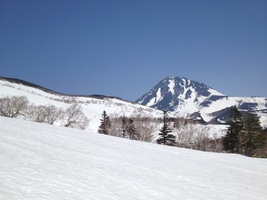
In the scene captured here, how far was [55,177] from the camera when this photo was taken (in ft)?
19.1

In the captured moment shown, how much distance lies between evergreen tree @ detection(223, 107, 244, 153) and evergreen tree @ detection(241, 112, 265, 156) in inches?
64.0

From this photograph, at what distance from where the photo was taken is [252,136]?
48.2 meters

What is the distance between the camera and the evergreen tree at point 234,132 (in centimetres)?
5106

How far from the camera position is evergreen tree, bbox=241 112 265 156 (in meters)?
48.3

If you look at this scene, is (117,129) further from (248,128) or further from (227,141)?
(248,128)

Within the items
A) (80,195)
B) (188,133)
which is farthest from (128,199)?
(188,133)

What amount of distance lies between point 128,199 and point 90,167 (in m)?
2.87

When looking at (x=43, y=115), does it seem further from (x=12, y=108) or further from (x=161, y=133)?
(x=161, y=133)

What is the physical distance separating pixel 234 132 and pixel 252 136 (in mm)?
4299

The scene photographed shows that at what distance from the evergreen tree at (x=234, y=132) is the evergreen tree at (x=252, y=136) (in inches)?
64.0

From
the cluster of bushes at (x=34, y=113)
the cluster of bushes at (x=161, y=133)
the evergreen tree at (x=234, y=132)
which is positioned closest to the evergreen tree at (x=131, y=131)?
the cluster of bushes at (x=161, y=133)

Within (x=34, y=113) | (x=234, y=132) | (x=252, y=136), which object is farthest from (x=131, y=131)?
(x=252, y=136)

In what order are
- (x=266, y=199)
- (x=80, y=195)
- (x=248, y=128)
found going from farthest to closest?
(x=248, y=128) → (x=266, y=199) → (x=80, y=195)

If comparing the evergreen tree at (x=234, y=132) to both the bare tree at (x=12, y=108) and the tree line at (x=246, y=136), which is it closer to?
the tree line at (x=246, y=136)
